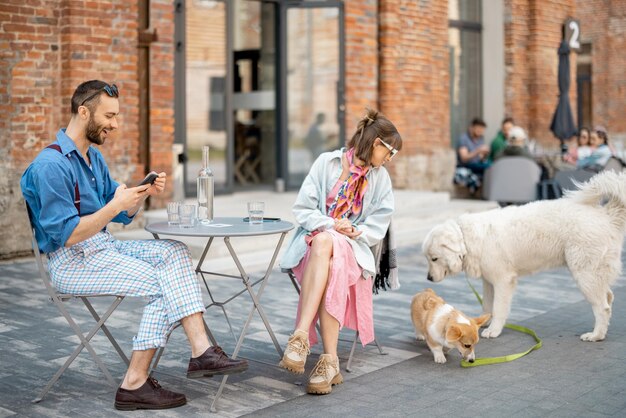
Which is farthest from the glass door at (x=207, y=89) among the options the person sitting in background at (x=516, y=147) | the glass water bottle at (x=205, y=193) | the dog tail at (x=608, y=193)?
the dog tail at (x=608, y=193)

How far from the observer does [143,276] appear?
421 cm

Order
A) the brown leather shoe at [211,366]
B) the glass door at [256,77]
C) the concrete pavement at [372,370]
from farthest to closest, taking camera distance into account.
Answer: the glass door at [256,77], the concrete pavement at [372,370], the brown leather shoe at [211,366]

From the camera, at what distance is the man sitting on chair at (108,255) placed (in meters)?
4.12

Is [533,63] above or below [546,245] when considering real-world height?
above

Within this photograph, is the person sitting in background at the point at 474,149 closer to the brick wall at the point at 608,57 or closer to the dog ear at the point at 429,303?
the dog ear at the point at 429,303

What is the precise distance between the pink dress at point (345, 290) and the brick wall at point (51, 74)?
4.43m

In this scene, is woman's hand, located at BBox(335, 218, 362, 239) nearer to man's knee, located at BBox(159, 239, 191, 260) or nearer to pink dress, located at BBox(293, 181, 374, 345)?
pink dress, located at BBox(293, 181, 374, 345)

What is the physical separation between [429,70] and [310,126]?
203cm

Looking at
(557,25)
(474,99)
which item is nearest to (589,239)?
(474,99)

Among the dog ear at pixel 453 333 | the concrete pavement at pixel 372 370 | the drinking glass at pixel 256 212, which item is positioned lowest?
the concrete pavement at pixel 372 370

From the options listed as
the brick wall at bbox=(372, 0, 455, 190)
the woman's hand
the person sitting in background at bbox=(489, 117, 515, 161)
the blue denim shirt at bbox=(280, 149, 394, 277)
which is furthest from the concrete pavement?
the person sitting in background at bbox=(489, 117, 515, 161)

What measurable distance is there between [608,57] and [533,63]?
1220cm

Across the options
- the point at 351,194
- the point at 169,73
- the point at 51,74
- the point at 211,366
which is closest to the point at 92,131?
the point at 211,366

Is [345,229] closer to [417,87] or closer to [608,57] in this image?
[417,87]
